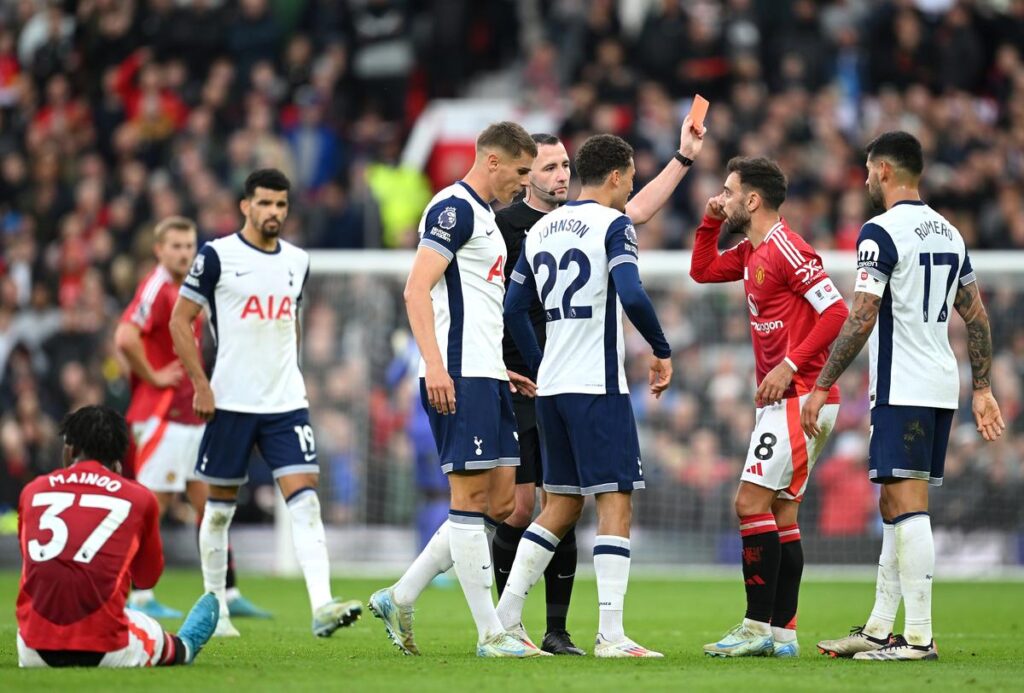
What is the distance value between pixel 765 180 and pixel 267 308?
3.10m

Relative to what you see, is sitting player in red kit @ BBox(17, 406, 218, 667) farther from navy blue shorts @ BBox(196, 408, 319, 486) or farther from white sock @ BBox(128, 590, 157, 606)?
white sock @ BBox(128, 590, 157, 606)

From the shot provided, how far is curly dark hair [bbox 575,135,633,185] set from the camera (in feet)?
27.5

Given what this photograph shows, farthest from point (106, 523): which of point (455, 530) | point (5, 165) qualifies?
point (5, 165)

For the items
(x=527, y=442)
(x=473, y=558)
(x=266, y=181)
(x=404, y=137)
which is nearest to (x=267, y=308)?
(x=266, y=181)

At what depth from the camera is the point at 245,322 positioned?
977cm

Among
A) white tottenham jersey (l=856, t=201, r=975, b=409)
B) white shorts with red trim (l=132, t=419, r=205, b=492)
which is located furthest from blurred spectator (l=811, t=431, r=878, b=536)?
white tottenham jersey (l=856, t=201, r=975, b=409)

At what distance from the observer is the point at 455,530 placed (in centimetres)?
814

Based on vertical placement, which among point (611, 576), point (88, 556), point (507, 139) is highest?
point (507, 139)

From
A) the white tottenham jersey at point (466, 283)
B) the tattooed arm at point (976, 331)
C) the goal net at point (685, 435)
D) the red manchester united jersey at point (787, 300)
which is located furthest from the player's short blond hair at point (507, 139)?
the goal net at point (685, 435)

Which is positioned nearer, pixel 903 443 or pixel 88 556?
pixel 88 556

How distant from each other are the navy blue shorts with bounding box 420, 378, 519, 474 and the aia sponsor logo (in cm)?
188

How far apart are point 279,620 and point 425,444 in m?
5.13

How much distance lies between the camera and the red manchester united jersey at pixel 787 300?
8.62 metres

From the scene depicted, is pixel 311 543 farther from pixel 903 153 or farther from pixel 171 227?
pixel 903 153
